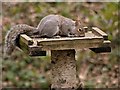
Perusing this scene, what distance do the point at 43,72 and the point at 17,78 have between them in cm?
35

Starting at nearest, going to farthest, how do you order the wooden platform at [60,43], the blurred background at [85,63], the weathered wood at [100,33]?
the wooden platform at [60,43] < the weathered wood at [100,33] < the blurred background at [85,63]

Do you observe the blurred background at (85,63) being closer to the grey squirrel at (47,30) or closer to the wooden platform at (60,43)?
the grey squirrel at (47,30)

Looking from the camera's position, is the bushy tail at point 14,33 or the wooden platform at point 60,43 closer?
the wooden platform at point 60,43

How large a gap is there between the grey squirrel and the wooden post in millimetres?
135

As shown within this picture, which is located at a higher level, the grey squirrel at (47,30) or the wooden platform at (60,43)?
the grey squirrel at (47,30)

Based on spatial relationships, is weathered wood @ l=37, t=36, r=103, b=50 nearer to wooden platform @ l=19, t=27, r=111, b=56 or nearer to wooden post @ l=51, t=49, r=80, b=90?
wooden platform @ l=19, t=27, r=111, b=56

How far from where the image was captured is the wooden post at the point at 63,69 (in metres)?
3.51

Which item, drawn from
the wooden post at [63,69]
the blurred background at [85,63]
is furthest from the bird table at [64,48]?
the blurred background at [85,63]

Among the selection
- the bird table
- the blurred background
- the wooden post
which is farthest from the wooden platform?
the blurred background

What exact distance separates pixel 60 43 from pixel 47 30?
21 centimetres

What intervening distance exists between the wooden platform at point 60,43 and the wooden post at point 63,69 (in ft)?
0.59

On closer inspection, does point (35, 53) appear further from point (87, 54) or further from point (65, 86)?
point (87, 54)

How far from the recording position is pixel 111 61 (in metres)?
6.46

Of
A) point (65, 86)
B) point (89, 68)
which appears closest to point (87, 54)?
point (89, 68)
